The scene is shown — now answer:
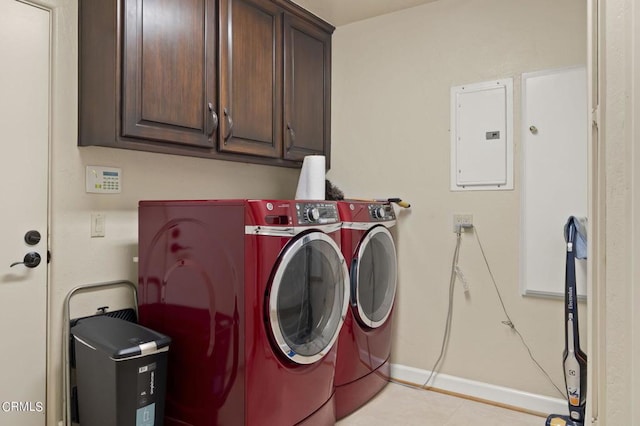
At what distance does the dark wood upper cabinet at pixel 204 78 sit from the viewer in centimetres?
184

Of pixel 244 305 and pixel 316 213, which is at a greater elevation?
pixel 316 213

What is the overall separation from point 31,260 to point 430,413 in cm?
219

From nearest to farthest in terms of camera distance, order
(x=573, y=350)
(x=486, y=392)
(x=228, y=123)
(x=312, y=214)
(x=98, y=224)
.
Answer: (x=312, y=214)
(x=98, y=224)
(x=573, y=350)
(x=228, y=123)
(x=486, y=392)

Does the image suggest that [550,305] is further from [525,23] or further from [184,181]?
[184,181]

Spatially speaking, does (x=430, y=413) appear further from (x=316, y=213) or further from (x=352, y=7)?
(x=352, y=7)

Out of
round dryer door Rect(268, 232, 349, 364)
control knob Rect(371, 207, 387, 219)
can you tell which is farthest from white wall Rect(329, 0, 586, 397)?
round dryer door Rect(268, 232, 349, 364)

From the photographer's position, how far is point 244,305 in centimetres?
167

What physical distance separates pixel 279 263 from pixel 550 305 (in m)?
1.69

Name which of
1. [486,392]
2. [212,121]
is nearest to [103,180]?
[212,121]

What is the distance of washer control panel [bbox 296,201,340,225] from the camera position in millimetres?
1873

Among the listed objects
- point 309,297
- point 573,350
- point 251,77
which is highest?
point 251,77

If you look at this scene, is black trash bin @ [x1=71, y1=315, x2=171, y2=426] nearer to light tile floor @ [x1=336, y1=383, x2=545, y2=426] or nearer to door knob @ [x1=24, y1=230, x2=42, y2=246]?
door knob @ [x1=24, y1=230, x2=42, y2=246]

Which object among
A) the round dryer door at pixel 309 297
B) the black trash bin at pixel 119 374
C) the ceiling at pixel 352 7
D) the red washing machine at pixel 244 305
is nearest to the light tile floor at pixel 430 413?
the red washing machine at pixel 244 305

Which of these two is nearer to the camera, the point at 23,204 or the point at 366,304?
the point at 23,204
